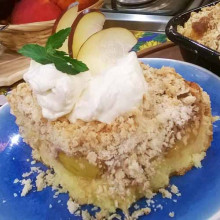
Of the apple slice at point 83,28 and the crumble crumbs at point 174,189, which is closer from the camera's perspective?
the crumble crumbs at point 174,189

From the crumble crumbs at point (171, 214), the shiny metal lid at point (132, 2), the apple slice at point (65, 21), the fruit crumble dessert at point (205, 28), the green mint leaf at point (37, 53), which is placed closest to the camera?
the crumble crumbs at point (171, 214)

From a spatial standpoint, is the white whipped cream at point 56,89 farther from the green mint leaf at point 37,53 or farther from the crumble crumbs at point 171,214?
the crumble crumbs at point 171,214

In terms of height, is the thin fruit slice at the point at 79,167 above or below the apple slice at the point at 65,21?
below

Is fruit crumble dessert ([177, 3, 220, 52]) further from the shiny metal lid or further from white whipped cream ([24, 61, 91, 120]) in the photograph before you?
the shiny metal lid

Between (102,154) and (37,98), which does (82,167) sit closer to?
(102,154)

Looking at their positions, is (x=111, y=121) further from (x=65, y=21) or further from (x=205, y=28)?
(x=205, y=28)

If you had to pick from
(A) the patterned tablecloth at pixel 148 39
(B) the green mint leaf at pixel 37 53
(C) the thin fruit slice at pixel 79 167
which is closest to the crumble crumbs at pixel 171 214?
(C) the thin fruit slice at pixel 79 167

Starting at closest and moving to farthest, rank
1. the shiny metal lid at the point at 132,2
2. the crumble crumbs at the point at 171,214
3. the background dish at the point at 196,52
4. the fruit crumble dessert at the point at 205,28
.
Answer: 1. the crumble crumbs at the point at 171,214
2. the background dish at the point at 196,52
3. the fruit crumble dessert at the point at 205,28
4. the shiny metal lid at the point at 132,2

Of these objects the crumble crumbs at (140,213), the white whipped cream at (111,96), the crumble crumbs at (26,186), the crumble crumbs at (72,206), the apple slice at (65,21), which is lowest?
the crumble crumbs at (26,186)
